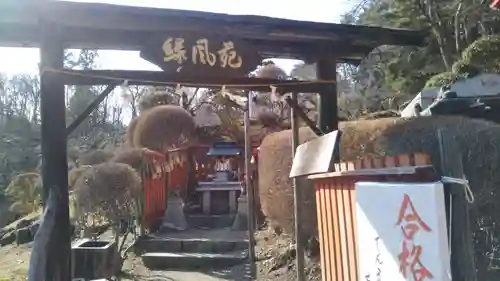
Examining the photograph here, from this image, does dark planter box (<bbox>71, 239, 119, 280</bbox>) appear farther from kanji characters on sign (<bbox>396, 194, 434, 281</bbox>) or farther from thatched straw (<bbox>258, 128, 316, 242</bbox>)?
kanji characters on sign (<bbox>396, 194, 434, 281</bbox>)

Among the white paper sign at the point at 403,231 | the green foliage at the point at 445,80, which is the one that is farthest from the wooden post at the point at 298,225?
the white paper sign at the point at 403,231

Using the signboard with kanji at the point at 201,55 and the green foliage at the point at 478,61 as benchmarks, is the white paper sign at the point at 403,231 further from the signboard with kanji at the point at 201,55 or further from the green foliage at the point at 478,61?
the green foliage at the point at 478,61

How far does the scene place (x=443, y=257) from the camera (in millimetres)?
2961

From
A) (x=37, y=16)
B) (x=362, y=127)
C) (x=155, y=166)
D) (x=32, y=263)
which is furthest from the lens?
→ (x=155, y=166)

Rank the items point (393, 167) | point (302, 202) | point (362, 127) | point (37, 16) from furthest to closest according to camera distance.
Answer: point (302, 202) → point (362, 127) → point (37, 16) → point (393, 167)

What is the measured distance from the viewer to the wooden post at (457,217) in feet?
9.87

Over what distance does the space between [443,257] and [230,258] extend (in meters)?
7.87

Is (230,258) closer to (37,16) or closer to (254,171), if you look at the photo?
(254,171)

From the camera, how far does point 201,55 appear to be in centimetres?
645

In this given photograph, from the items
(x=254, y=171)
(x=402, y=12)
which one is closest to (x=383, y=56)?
(x=402, y=12)

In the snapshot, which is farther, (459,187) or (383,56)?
(383,56)

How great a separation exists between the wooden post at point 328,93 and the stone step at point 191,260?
4.23 m

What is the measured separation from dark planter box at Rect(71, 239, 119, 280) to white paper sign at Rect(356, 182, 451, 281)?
5913mm

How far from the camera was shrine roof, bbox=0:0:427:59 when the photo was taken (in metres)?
5.75
